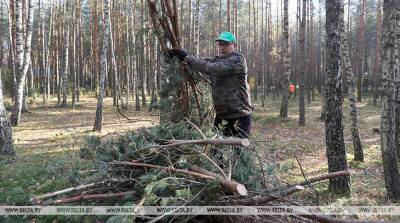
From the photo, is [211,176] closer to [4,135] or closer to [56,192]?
[56,192]

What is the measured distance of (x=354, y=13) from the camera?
45656 millimetres

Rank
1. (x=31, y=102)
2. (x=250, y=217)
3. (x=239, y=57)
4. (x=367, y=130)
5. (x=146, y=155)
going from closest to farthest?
(x=250, y=217), (x=146, y=155), (x=239, y=57), (x=367, y=130), (x=31, y=102)

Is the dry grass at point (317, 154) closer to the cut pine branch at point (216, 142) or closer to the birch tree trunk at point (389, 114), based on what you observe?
the birch tree trunk at point (389, 114)

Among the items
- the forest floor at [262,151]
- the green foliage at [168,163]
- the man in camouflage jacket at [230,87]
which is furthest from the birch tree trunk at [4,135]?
the man in camouflage jacket at [230,87]

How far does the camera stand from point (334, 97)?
5750 millimetres

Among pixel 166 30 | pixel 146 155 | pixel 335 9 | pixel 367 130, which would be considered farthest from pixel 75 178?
pixel 367 130

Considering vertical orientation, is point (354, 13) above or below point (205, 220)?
above

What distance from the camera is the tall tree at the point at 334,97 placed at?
18.6ft

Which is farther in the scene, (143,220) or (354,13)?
(354,13)

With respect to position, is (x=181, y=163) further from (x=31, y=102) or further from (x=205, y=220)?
(x=31, y=102)

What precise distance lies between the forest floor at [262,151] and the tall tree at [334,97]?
51cm

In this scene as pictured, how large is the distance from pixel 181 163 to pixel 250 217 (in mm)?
844

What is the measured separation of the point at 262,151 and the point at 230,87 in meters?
Answer: 1.43

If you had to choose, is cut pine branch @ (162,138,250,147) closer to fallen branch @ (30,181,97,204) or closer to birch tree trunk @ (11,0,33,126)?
fallen branch @ (30,181,97,204)
